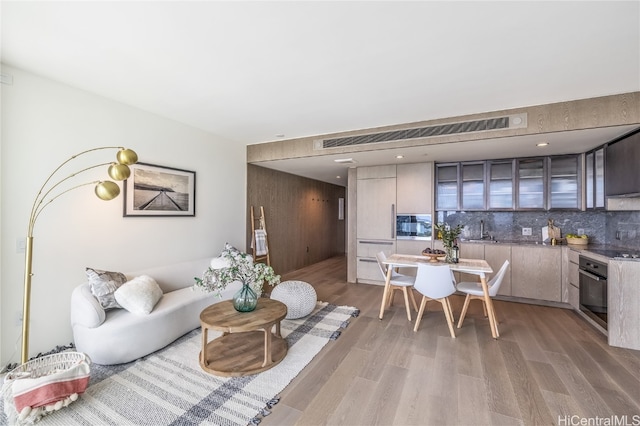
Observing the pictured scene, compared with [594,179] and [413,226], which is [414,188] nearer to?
[413,226]

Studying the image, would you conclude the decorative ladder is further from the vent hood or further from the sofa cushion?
the vent hood

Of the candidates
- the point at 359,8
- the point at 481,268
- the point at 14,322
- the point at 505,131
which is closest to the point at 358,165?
the point at 505,131

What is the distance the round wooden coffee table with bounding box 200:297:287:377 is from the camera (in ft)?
7.72

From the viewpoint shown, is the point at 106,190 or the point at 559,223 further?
the point at 559,223

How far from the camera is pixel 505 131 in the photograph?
10.7 feet

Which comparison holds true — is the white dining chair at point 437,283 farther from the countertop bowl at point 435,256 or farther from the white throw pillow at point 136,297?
the white throw pillow at point 136,297

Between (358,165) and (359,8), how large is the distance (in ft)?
11.8

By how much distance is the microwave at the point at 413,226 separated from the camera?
15.8ft

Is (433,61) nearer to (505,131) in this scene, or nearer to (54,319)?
(505,131)

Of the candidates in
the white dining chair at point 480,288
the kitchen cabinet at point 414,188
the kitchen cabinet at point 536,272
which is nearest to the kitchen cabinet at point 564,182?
the kitchen cabinet at point 536,272

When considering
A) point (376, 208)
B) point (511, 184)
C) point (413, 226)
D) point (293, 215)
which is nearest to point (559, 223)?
point (511, 184)

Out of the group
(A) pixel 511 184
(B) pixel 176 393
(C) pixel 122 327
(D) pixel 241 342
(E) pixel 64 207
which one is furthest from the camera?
(A) pixel 511 184

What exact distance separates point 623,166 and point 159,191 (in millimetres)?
5547

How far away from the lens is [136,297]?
2.68 metres
